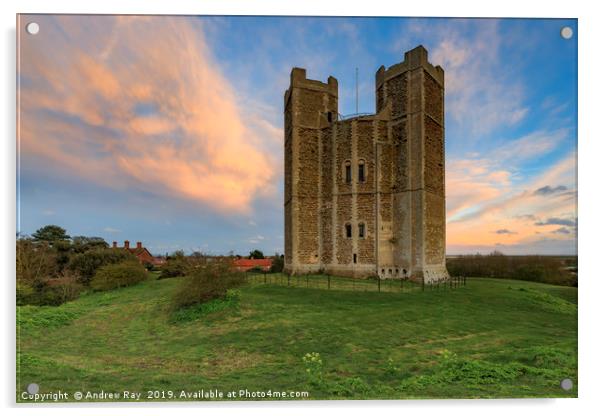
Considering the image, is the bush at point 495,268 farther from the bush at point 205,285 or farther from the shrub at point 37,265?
the shrub at point 37,265

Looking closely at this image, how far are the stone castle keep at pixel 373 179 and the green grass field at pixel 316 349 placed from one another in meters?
7.06

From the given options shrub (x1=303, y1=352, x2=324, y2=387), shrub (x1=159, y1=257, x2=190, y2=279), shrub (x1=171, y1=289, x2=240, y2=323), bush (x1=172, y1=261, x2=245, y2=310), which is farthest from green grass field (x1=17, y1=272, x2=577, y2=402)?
shrub (x1=159, y1=257, x2=190, y2=279)

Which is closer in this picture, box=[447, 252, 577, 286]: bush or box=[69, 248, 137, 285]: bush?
box=[447, 252, 577, 286]: bush

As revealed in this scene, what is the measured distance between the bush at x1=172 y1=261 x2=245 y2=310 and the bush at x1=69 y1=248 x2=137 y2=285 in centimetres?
856

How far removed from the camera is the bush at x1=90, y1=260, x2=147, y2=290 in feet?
57.7

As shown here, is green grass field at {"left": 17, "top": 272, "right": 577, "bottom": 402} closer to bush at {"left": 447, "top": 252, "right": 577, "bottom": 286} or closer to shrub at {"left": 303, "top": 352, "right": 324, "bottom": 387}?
shrub at {"left": 303, "top": 352, "right": 324, "bottom": 387}

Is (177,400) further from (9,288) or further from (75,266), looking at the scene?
(75,266)

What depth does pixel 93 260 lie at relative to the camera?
18.2 meters

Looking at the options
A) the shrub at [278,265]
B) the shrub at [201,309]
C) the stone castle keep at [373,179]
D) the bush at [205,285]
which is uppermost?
the stone castle keep at [373,179]

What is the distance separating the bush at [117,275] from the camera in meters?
17.6

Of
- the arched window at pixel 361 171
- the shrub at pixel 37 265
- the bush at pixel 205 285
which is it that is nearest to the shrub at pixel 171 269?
the shrub at pixel 37 265

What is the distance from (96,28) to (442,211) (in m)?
18.9

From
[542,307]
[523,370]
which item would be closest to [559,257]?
[523,370]

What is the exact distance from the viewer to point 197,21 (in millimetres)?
6719
